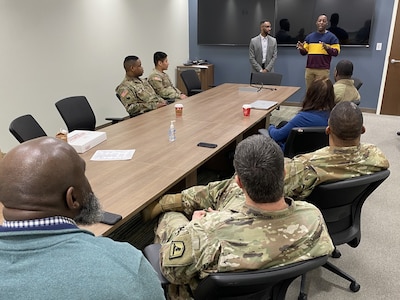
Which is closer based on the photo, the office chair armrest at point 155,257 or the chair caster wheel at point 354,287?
the office chair armrest at point 155,257

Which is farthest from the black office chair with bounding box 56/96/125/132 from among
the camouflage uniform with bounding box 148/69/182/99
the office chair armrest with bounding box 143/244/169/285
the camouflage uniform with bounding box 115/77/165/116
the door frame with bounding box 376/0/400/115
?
the door frame with bounding box 376/0/400/115

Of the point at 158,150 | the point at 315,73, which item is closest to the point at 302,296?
the point at 158,150

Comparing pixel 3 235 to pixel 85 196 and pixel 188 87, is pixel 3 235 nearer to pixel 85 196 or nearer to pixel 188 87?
pixel 85 196

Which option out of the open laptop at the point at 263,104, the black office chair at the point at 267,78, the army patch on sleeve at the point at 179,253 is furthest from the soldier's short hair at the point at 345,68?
the army patch on sleeve at the point at 179,253

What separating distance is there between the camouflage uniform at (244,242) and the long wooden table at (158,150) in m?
0.42

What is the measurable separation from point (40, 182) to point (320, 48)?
215 inches

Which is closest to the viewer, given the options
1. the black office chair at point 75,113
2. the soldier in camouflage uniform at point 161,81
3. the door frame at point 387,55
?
the black office chair at point 75,113

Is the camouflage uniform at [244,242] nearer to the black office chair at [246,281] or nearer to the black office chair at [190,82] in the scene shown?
the black office chair at [246,281]

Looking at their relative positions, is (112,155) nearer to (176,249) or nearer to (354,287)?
(176,249)

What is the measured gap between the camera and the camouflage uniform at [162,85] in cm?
456

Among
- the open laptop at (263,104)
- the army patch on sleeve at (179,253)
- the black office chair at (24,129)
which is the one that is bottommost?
the open laptop at (263,104)

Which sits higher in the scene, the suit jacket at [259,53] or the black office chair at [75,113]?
the suit jacket at [259,53]

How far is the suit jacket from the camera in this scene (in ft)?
19.7

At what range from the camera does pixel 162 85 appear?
4598 millimetres
